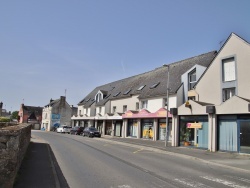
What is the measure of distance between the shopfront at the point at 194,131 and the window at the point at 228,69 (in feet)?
A: 14.1

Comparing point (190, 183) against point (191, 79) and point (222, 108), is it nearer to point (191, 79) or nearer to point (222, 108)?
point (222, 108)

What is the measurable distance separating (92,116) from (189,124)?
103 feet

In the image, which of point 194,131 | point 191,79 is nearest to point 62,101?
point 191,79

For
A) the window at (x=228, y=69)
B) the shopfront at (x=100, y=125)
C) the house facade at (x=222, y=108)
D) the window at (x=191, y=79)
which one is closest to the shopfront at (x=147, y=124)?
the window at (x=191, y=79)

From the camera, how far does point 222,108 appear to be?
21.4 m

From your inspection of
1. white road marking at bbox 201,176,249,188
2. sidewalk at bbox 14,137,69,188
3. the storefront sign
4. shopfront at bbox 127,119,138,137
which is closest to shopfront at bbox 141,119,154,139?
shopfront at bbox 127,119,138,137

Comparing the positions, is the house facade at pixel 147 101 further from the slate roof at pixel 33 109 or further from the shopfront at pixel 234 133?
the slate roof at pixel 33 109

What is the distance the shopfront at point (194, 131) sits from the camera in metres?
23.3

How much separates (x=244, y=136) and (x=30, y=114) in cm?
9263

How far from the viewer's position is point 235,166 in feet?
46.6

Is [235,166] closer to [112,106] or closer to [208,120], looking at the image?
[208,120]

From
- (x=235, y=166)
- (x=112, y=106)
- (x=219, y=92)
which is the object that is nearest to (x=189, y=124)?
(x=219, y=92)

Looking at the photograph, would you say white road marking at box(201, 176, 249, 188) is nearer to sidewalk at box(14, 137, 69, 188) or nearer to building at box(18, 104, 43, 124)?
sidewalk at box(14, 137, 69, 188)

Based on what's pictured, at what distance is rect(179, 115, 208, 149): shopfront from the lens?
23.3 metres
